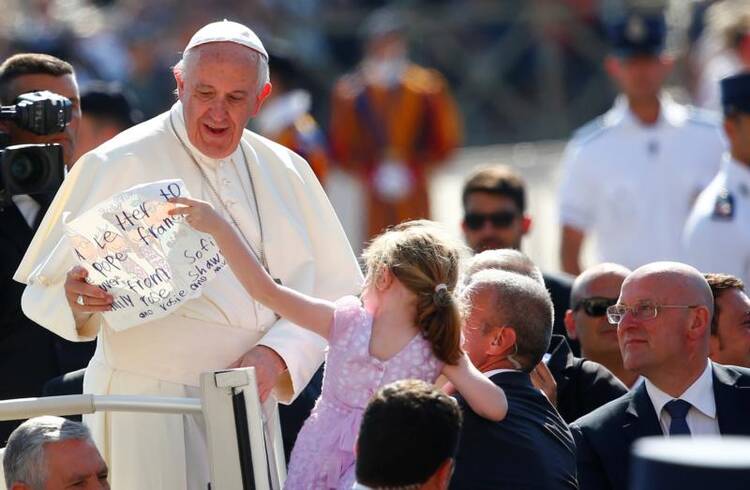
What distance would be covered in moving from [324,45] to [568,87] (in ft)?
8.38

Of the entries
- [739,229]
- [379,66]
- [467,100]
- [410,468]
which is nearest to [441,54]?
[467,100]

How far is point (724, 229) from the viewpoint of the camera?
331 inches

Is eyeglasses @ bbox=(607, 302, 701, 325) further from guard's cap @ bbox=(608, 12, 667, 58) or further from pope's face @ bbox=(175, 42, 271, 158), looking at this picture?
guard's cap @ bbox=(608, 12, 667, 58)

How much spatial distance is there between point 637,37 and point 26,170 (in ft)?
15.8

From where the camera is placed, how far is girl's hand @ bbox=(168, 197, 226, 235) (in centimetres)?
520

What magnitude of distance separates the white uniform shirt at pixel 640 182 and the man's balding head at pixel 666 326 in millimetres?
3540

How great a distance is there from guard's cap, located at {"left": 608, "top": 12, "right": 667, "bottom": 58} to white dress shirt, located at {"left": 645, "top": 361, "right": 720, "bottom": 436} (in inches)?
167

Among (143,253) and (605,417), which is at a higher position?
(143,253)

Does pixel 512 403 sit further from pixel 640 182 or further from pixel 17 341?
pixel 640 182

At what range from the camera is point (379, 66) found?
14125 millimetres

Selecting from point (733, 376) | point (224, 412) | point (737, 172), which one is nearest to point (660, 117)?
point (737, 172)

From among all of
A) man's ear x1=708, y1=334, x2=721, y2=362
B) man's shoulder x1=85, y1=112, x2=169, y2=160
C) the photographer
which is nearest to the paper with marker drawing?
man's shoulder x1=85, y1=112, x2=169, y2=160

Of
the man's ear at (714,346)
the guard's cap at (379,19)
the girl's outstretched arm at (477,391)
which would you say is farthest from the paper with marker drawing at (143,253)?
the guard's cap at (379,19)

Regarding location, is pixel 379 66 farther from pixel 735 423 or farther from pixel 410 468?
pixel 410 468
